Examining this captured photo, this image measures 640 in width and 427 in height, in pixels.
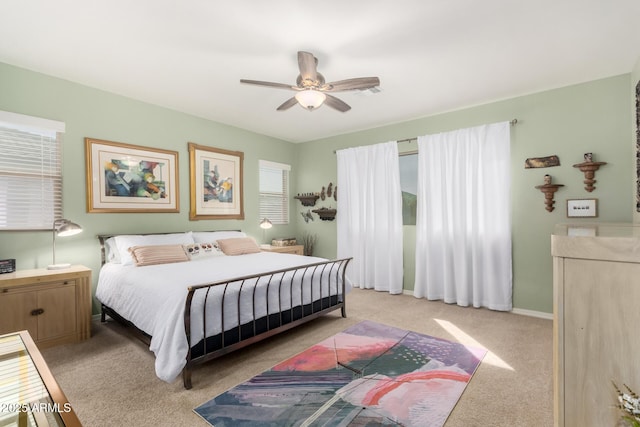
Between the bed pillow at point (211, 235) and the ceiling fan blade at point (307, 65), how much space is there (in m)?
2.53

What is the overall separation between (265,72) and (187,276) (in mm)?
1999

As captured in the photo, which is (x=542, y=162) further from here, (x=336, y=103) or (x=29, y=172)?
(x=29, y=172)

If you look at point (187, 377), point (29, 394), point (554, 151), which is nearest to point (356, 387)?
point (187, 377)

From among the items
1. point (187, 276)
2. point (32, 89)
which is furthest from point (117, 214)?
point (187, 276)

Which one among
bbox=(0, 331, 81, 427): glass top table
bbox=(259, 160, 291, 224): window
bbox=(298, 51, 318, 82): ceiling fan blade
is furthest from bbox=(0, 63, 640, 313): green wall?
bbox=(0, 331, 81, 427): glass top table

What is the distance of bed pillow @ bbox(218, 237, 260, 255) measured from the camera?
3.98 metres

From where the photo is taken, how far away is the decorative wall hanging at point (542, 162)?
136 inches

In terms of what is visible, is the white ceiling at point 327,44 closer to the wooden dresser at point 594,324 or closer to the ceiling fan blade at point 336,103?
the ceiling fan blade at point 336,103

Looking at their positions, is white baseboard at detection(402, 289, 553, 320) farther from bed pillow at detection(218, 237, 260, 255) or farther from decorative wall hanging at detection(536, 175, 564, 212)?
bed pillow at detection(218, 237, 260, 255)

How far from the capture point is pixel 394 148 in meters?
4.62

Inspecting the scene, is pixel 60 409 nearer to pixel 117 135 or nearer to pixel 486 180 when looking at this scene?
pixel 117 135

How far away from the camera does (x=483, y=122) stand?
3912 mm

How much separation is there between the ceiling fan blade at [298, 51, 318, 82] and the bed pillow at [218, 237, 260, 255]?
232 centimetres

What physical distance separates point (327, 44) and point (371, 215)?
2.77 metres
